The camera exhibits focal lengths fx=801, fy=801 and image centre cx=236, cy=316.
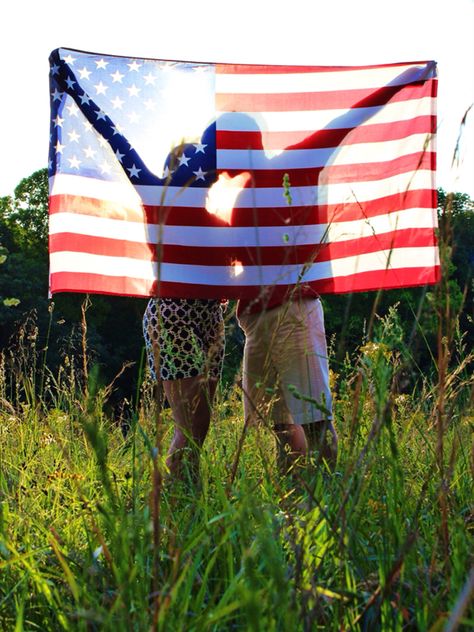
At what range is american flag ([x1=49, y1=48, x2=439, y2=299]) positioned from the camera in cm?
381

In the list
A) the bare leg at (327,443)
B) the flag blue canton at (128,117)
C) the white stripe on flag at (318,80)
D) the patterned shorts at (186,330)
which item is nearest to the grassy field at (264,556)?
the bare leg at (327,443)

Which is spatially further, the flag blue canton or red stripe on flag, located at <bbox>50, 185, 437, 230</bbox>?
the flag blue canton

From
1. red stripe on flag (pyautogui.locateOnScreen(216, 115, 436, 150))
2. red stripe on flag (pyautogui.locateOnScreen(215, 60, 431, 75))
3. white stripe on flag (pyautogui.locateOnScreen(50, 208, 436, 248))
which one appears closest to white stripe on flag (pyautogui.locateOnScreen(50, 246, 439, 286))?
white stripe on flag (pyautogui.locateOnScreen(50, 208, 436, 248))

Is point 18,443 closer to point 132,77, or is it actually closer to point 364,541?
point 132,77

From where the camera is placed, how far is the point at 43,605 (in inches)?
63.8

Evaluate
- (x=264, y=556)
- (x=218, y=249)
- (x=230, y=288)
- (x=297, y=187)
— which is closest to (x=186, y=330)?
(x=230, y=288)

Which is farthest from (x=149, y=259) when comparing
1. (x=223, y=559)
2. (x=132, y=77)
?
(x=223, y=559)

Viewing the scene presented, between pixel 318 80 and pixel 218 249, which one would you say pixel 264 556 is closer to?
pixel 218 249

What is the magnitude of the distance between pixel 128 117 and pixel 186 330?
134 centimetres

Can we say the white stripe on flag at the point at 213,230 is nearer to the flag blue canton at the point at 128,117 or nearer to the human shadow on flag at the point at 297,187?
the human shadow on flag at the point at 297,187

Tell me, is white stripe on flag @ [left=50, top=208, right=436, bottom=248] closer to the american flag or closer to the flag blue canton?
the american flag

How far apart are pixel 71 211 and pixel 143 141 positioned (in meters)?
0.50

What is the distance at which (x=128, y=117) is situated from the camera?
13.3ft

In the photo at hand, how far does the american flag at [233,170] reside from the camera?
3.81m
